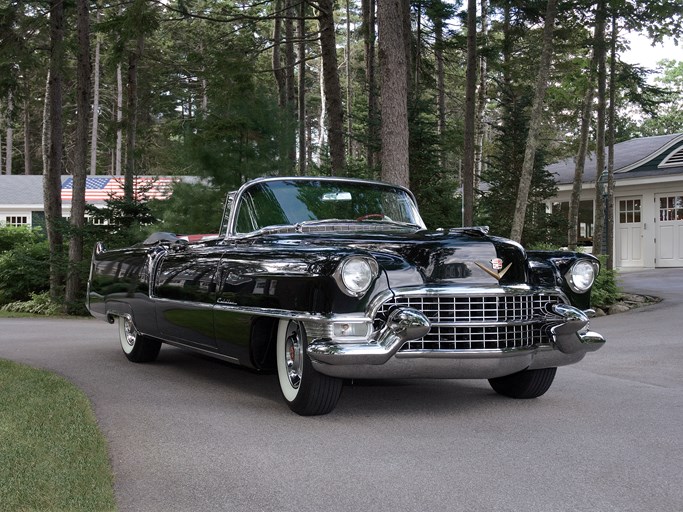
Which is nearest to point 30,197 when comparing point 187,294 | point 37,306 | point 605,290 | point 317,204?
point 37,306

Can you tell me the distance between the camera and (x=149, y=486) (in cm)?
402

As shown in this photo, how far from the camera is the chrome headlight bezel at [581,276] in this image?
624cm

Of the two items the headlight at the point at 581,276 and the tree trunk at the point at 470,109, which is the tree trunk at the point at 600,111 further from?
the headlight at the point at 581,276

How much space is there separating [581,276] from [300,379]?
2367mm

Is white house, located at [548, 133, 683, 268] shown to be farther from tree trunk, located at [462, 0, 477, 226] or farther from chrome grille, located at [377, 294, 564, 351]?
chrome grille, located at [377, 294, 564, 351]

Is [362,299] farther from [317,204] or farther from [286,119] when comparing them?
[286,119]

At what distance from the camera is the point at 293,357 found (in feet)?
19.1

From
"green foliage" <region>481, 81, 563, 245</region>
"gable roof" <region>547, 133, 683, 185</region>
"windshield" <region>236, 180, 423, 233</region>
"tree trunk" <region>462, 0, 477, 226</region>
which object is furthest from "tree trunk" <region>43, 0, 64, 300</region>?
"gable roof" <region>547, 133, 683, 185</region>

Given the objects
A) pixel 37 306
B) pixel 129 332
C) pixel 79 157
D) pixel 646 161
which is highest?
pixel 646 161

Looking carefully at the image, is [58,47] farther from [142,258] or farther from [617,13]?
[617,13]

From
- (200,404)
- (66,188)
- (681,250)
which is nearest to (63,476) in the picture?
(200,404)

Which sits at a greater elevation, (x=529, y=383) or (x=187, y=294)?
(x=187, y=294)

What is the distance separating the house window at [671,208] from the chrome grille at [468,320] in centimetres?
1960

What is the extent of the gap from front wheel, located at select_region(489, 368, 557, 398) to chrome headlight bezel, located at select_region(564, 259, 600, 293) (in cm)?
67
